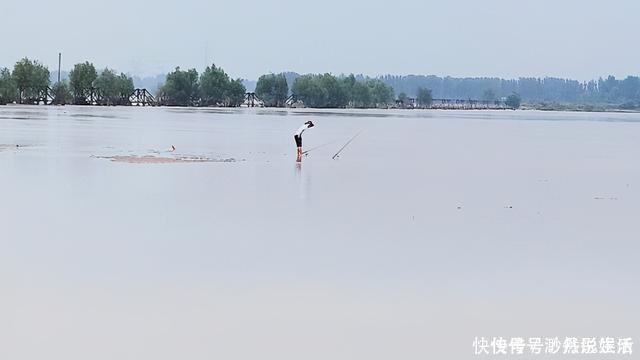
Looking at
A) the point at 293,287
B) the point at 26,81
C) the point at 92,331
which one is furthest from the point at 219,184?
the point at 26,81

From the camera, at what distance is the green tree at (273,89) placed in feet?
435

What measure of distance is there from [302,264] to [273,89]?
124865mm

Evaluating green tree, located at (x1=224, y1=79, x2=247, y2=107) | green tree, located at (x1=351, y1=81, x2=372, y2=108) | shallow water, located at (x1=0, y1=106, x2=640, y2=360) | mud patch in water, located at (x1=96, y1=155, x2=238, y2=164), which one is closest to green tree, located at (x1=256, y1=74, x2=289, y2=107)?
green tree, located at (x1=224, y1=79, x2=247, y2=107)

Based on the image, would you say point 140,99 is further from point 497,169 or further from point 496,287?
point 496,287

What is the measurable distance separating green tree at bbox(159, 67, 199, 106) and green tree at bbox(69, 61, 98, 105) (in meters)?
14.1

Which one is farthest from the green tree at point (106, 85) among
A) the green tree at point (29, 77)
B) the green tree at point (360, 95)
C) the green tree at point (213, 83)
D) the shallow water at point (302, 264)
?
the shallow water at point (302, 264)

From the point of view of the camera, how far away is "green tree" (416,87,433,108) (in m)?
191

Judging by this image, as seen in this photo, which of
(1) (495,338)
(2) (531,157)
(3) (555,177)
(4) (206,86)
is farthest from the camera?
(4) (206,86)

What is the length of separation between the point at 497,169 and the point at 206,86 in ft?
320

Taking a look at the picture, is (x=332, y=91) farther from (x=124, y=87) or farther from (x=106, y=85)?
(x=106, y=85)

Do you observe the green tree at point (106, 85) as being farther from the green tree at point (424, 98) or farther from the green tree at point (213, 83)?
the green tree at point (424, 98)

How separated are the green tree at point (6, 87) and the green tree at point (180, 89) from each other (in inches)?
880

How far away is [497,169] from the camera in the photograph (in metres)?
21.9

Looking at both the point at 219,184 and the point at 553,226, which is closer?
the point at 553,226
